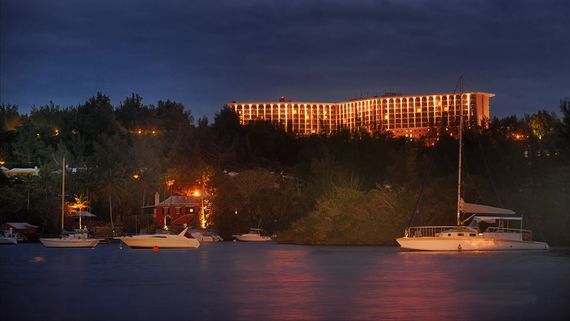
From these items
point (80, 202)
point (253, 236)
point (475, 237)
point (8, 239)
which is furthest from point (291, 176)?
point (475, 237)

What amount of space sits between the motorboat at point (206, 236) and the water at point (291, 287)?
95.0 ft

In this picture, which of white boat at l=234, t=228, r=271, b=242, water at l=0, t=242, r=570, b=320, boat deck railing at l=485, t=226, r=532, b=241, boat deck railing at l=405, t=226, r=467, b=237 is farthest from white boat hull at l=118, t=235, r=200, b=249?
boat deck railing at l=485, t=226, r=532, b=241

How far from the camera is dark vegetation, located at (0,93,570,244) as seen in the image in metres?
80.4

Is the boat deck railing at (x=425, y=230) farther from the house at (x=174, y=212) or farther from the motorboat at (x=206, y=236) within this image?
the house at (x=174, y=212)

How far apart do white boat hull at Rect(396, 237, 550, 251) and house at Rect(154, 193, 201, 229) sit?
4388cm

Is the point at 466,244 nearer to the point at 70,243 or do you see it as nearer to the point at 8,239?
the point at 70,243

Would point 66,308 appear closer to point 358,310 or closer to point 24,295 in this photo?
point 24,295

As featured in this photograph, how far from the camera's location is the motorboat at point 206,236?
3730 inches

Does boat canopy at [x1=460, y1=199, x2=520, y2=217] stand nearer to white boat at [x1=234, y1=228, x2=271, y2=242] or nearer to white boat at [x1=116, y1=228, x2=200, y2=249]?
white boat at [x1=116, y1=228, x2=200, y2=249]

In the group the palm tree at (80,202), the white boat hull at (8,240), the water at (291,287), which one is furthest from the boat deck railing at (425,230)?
the white boat hull at (8,240)

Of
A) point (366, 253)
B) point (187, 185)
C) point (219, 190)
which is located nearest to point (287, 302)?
point (366, 253)

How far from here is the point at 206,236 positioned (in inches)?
3777

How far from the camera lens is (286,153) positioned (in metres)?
142

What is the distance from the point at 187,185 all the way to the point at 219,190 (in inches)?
664
